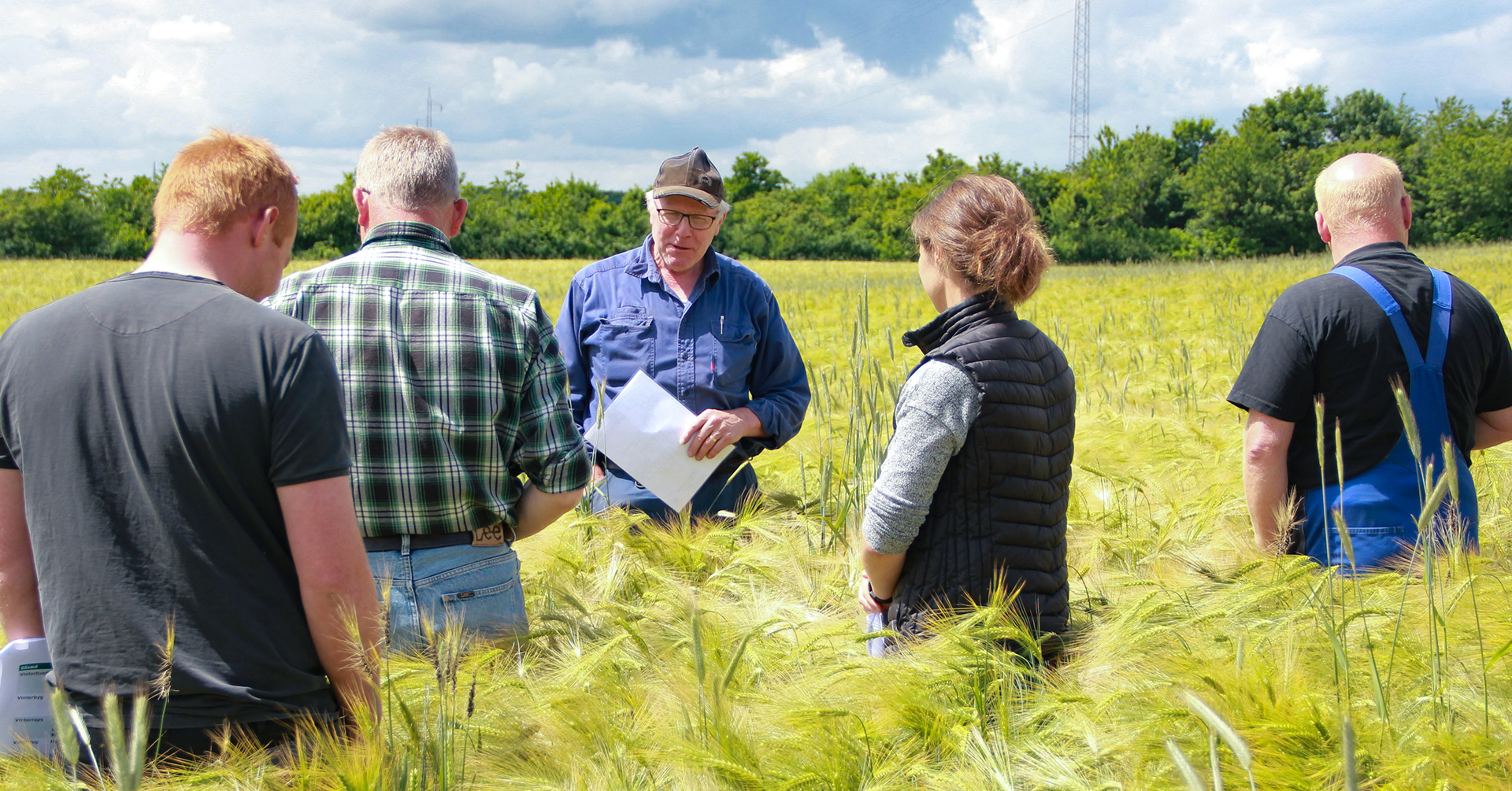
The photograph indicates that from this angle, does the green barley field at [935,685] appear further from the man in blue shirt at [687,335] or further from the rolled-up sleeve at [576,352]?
the rolled-up sleeve at [576,352]

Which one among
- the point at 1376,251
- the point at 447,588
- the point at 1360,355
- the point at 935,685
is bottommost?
the point at 935,685

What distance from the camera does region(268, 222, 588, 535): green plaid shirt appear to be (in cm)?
204

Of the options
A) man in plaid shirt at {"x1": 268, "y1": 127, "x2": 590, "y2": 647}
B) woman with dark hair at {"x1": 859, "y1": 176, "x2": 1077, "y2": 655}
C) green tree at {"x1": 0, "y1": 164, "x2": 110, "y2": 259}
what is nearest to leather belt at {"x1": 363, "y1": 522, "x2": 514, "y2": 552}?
man in plaid shirt at {"x1": 268, "y1": 127, "x2": 590, "y2": 647}

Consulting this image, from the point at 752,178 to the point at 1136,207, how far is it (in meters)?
34.0

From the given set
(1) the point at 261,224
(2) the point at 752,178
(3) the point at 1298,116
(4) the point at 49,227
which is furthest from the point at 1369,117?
(4) the point at 49,227

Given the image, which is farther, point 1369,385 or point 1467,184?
point 1467,184

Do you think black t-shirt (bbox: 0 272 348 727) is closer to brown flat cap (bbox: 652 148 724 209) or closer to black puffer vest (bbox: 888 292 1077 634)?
black puffer vest (bbox: 888 292 1077 634)

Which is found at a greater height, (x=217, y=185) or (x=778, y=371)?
(x=217, y=185)

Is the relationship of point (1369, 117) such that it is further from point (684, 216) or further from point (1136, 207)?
point (684, 216)

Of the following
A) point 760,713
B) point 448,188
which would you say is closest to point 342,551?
point 760,713

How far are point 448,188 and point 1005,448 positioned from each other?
148 cm

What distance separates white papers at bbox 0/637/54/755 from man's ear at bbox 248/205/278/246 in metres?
0.80

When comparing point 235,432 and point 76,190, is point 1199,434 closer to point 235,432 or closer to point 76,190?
point 235,432

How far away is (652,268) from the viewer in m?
3.53
